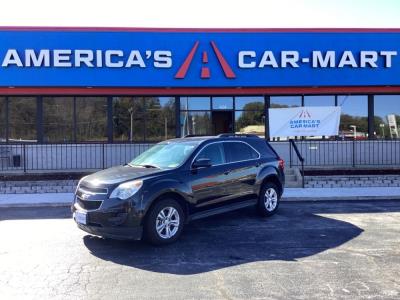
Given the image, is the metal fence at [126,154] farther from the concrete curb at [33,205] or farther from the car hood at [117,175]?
the car hood at [117,175]

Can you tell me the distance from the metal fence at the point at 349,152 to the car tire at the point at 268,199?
8.05 m

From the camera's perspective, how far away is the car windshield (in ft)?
26.3

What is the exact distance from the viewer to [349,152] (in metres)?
17.8

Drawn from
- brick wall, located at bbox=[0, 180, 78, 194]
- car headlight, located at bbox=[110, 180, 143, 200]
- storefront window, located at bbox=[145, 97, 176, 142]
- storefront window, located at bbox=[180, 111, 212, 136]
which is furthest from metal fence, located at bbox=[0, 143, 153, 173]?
car headlight, located at bbox=[110, 180, 143, 200]

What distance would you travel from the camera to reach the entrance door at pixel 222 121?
727 inches

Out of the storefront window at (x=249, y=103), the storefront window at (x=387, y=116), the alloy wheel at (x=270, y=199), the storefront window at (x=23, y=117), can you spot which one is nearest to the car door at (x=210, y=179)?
the alloy wheel at (x=270, y=199)

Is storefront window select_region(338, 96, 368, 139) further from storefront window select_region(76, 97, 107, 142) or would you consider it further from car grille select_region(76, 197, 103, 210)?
car grille select_region(76, 197, 103, 210)

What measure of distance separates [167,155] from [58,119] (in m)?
10.8

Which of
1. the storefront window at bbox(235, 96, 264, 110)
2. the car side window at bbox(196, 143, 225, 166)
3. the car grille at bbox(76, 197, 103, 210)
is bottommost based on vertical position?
the car grille at bbox(76, 197, 103, 210)

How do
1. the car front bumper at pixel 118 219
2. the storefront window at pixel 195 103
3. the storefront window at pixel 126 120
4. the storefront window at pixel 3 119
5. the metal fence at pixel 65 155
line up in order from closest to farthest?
1. the car front bumper at pixel 118 219
2. the metal fence at pixel 65 155
3. the storefront window at pixel 3 119
4. the storefront window at pixel 126 120
5. the storefront window at pixel 195 103

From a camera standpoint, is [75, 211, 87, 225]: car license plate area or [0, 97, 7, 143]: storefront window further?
[0, 97, 7, 143]: storefront window

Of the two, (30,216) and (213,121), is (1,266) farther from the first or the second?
(213,121)

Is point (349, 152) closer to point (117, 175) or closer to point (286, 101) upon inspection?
point (286, 101)

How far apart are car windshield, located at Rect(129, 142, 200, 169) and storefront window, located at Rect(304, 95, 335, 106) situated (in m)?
10.8
